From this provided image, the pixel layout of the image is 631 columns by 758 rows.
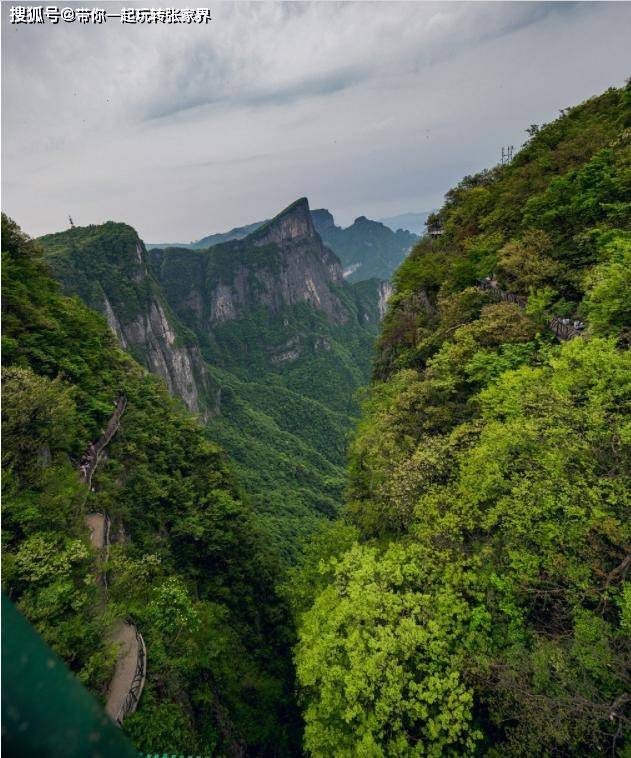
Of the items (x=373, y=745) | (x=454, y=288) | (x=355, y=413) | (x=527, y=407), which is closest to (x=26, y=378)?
(x=373, y=745)

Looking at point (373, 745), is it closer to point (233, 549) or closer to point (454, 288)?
point (233, 549)

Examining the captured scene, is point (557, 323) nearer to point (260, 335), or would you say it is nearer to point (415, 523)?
point (415, 523)

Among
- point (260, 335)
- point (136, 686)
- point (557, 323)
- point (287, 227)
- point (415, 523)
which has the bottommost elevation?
point (136, 686)

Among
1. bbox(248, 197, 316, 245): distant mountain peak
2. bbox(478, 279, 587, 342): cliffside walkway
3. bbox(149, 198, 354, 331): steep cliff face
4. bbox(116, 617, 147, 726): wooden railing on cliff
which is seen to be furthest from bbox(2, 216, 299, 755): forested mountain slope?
bbox(248, 197, 316, 245): distant mountain peak

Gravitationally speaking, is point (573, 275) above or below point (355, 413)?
above

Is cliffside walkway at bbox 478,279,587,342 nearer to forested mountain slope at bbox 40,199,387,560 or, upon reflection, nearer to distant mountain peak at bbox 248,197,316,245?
forested mountain slope at bbox 40,199,387,560

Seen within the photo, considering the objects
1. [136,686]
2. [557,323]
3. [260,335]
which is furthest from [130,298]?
[557,323]

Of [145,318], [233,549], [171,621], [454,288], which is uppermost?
[145,318]
